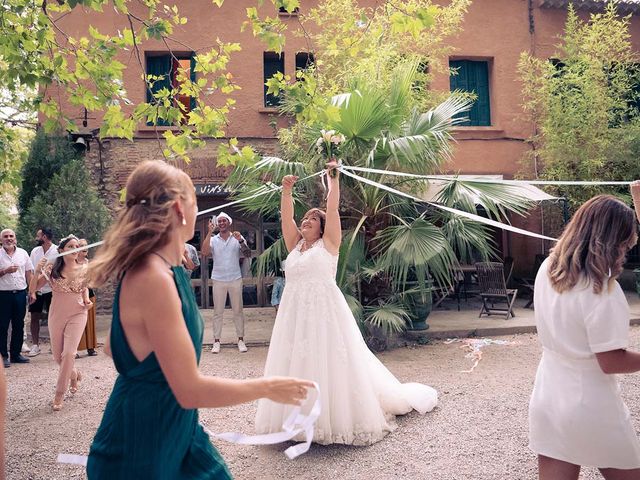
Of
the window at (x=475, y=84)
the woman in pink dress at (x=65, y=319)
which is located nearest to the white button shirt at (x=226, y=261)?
the woman in pink dress at (x=65, y=319)

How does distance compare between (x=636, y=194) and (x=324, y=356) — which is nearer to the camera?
(x=636, y=194)

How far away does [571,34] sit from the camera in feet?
44.9

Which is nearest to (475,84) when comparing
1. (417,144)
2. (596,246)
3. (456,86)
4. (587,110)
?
(456,86)

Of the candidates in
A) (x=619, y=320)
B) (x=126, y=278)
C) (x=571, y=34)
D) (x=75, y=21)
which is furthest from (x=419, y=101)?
(x=126, y=278)

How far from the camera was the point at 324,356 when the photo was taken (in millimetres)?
4480

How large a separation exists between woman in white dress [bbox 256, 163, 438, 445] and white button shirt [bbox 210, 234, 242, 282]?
13.2 feet

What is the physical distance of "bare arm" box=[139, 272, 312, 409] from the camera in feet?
5.13

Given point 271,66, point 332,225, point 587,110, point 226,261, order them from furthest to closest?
point 271,66 → point 587,110 → point 226,261 → point 332,225

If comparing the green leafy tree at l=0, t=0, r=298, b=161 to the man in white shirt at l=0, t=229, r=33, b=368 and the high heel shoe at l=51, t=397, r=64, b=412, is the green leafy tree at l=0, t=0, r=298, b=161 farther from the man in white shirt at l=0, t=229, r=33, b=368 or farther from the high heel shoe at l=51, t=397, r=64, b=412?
the man in white shirt at l=0, t=229, r=33, b=368

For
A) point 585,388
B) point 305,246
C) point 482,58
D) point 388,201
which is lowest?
point 585,388

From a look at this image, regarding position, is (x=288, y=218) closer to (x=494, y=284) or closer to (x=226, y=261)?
(x=226, y=261)

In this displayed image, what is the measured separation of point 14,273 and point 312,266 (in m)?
5.62

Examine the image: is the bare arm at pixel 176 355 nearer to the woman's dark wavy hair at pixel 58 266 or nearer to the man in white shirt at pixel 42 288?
the woman's dark wavy hair at pixel 58 266

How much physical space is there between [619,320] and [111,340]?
6.18 ft
